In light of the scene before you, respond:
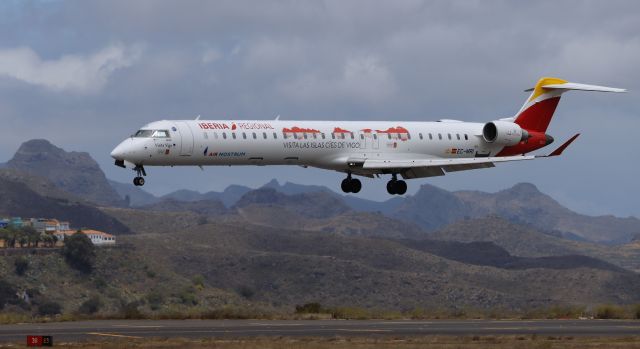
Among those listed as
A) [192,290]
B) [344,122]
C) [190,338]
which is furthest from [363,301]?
[190,338]

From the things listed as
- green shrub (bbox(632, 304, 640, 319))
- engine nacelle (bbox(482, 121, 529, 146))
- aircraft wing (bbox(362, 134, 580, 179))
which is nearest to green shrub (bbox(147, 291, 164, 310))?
engine nacelle (bbox(482, 121, 529, 146))

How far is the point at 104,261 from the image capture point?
190 meters

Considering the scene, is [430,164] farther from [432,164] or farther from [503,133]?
[503,133]

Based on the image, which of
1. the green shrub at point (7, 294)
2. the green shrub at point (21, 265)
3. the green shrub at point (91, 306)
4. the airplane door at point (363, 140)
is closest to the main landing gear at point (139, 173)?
the airplane door at point (363, 140)

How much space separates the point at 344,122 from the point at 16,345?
26205mm

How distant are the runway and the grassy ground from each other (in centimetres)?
229

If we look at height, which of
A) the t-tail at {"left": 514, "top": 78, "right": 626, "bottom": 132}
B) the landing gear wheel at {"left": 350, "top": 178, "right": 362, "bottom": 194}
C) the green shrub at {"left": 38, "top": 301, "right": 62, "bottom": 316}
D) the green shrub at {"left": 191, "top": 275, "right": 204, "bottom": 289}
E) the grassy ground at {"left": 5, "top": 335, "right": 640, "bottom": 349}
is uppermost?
the t-tail at {"left": 514, "top": 78, "right": 626, "bottom": 132}

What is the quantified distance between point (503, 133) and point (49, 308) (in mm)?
101471

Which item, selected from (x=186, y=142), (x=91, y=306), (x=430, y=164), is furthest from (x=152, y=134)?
(x=91, y=306)

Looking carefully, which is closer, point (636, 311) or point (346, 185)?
point (636, 311)

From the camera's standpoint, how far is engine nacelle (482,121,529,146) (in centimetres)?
6856

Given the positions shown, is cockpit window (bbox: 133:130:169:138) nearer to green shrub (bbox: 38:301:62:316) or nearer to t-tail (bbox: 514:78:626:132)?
t-tail (bbox: 514:78:626:132)

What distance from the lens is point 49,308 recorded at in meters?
158

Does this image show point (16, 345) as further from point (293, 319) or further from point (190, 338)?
point (293, 319)
